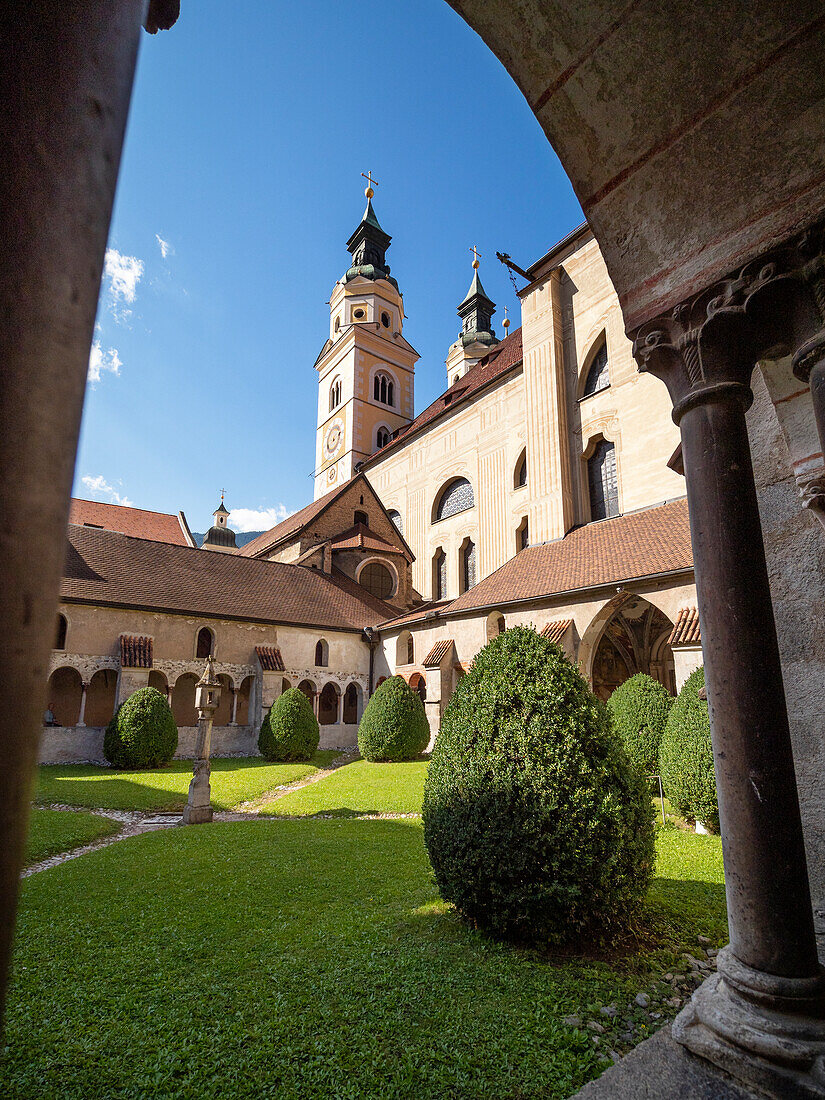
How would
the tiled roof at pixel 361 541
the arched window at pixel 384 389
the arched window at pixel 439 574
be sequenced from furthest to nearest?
the arched window at pixel 384 389, the arched window at pixel 439 574, the tiled roof at pixel 361 541

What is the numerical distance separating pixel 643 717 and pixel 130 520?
95.6 ft

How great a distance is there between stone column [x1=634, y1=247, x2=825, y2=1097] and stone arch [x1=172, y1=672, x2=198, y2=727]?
2066 centimetres

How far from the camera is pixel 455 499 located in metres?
29.3

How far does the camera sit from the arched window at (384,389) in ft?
140

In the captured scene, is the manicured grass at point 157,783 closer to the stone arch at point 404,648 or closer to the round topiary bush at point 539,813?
the stone arch at point 404,648

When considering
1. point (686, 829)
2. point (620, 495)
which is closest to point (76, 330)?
point (686, 829)

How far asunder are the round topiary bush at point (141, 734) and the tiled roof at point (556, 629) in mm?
11203

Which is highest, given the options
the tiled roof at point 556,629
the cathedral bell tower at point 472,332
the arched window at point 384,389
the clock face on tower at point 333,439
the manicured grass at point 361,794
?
the cathedral bell tower at point 472,332

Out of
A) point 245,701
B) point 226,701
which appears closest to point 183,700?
point 226,701

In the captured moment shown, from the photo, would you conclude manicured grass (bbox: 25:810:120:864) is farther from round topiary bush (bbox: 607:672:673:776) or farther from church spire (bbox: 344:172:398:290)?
church spire (bbox: 344:172:398:290)

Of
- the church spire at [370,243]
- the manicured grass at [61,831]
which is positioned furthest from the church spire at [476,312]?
the manicured grass at [61,831]

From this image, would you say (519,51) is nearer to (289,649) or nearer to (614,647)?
(614,647)

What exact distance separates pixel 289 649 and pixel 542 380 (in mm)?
14271

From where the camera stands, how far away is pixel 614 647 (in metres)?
19.9
